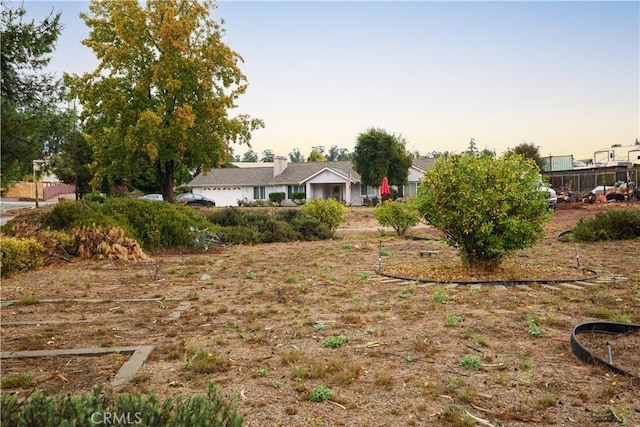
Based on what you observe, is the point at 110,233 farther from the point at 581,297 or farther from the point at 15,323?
the point at 581,297

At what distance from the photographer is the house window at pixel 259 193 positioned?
166 ft

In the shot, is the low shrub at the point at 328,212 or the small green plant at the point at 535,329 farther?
the low shrub at the point at 328,212

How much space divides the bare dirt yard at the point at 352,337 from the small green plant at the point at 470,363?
1cm

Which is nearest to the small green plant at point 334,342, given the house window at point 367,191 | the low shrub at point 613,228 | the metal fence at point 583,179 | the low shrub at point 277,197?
the low shrub at point 613,228

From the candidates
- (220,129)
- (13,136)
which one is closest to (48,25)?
(13,136)

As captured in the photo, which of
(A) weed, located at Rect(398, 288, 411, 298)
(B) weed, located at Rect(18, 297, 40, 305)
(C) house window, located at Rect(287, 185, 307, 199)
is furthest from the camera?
(C) house window, located at Rect(287, 185, 307, 199)

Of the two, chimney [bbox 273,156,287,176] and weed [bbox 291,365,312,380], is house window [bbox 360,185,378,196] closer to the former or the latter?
chimney [bbox 273,156,287,176]

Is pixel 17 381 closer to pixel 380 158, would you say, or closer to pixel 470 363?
pixel 470 363

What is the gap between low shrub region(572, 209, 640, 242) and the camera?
538 inches

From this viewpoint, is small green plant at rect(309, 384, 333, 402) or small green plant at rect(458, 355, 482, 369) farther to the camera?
small green plant at rect(458, 355, 482, 369)

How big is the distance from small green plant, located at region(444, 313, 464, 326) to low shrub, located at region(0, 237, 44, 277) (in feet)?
26.7

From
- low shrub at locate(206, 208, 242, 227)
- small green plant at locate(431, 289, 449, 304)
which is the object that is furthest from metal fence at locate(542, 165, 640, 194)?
small green plant at locate(431, 289, 449, 304)

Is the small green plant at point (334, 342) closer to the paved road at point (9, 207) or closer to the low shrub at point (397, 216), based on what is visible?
the low shrub at point (397, 216)

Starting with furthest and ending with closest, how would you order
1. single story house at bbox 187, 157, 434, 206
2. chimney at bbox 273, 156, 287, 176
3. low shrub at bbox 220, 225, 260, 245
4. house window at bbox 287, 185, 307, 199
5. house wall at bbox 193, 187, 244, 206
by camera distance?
house wall at bbox 193, 187, 244, 206, chimney at bbox 273, 156, 287, 176, house window at bbox 287, 185, 307, 199, single story house at bbox 187, 157, 434, 206, low shrub at bbox 220, 225, 260, 245
